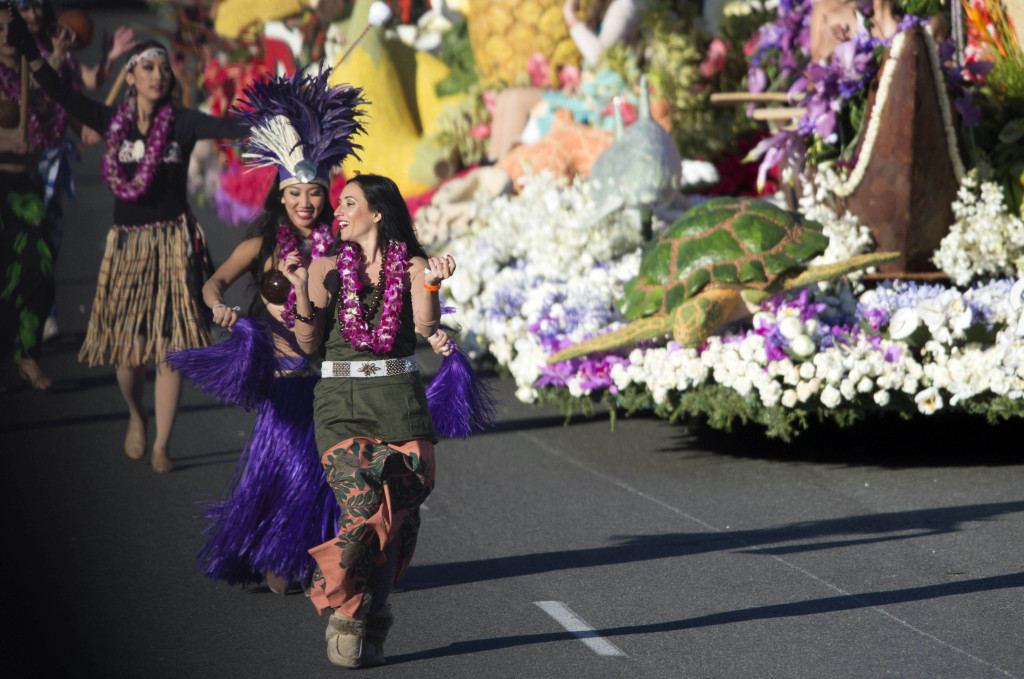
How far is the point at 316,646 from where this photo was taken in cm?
401

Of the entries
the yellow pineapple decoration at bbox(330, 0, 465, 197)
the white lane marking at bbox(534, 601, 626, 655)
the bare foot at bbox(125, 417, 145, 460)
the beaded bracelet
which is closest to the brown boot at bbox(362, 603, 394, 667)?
the white lane marking at bbox(534, 601, 626, 655)

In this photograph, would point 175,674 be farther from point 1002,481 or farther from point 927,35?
point 927,35

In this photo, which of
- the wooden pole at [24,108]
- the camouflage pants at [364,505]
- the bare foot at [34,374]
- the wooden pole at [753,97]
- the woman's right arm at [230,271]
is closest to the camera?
the camouflage pants at [364,505]

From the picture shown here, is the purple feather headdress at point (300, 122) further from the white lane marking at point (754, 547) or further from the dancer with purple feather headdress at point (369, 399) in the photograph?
the white lane marking at point (754, 547)

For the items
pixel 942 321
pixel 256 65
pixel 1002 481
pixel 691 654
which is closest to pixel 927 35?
pixel 942 321

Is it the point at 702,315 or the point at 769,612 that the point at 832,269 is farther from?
the point at 769,612

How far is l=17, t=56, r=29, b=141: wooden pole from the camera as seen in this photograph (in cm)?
673

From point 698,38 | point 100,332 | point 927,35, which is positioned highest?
point 698,38

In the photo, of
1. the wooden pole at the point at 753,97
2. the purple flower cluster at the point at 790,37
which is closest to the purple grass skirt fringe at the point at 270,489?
the wooden pole at the point at 753,97

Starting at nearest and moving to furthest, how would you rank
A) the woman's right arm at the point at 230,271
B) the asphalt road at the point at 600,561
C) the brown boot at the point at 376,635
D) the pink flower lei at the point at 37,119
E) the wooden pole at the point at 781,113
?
the brown boot at the point at 376,635, the asphalt road at the point at 600,561, the woman's right arm at the point at 230,271, the wooden pole at the point at 781,113, the pink flower lei at the point at 37,119

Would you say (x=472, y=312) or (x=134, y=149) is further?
(x=472, y=312)

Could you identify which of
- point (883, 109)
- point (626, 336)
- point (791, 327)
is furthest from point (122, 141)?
point (883, 109)

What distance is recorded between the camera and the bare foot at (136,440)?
656 cm

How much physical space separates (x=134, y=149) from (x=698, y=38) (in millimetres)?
6032
